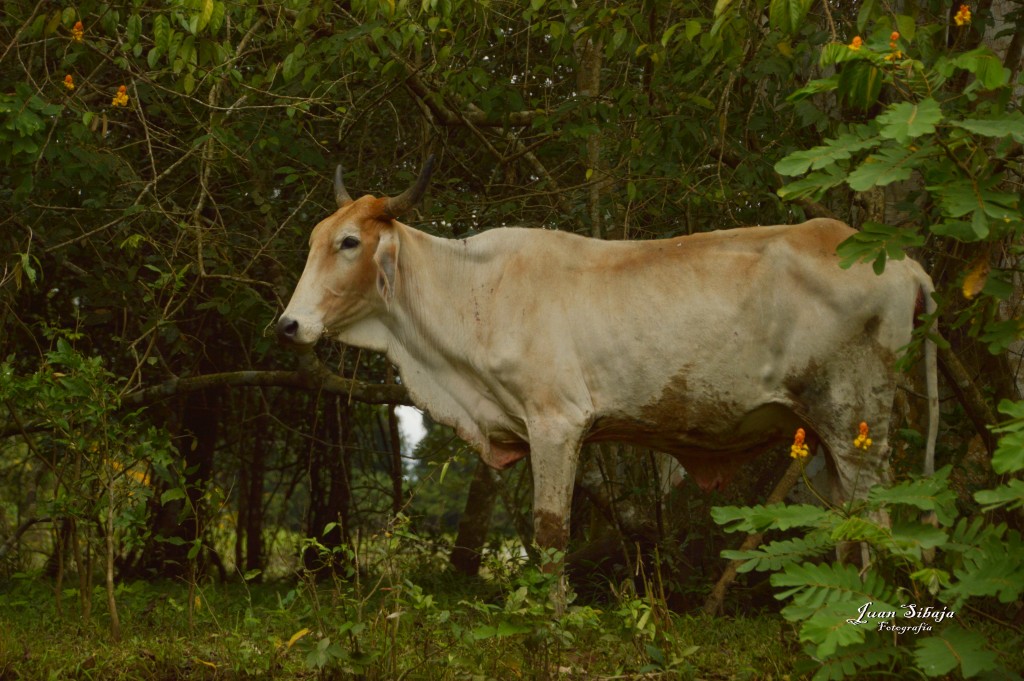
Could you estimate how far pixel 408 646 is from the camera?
16.1ft

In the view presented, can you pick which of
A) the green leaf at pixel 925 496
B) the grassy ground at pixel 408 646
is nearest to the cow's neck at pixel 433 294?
the grassy ground at pixel 408 646

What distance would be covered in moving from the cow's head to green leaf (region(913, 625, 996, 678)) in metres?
2.75

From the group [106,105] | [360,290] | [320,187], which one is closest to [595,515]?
[320,187]

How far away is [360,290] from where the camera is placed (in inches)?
218

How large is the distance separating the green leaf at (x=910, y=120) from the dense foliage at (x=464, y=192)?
1cm

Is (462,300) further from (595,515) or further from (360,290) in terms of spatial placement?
(595,515)

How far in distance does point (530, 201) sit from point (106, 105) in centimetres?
258

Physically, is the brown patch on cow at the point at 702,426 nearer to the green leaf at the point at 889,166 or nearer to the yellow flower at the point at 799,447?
the yellow flower at the point at 799,447

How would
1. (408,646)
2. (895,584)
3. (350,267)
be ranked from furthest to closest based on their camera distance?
(350,267)
(408,646)
(895,584)

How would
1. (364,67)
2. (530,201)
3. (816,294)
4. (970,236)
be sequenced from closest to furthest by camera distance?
(970,236), (816,294), (364,67), (530,201)

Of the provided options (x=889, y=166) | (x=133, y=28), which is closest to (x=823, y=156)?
(x=889, y=166)

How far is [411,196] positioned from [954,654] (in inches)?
112
